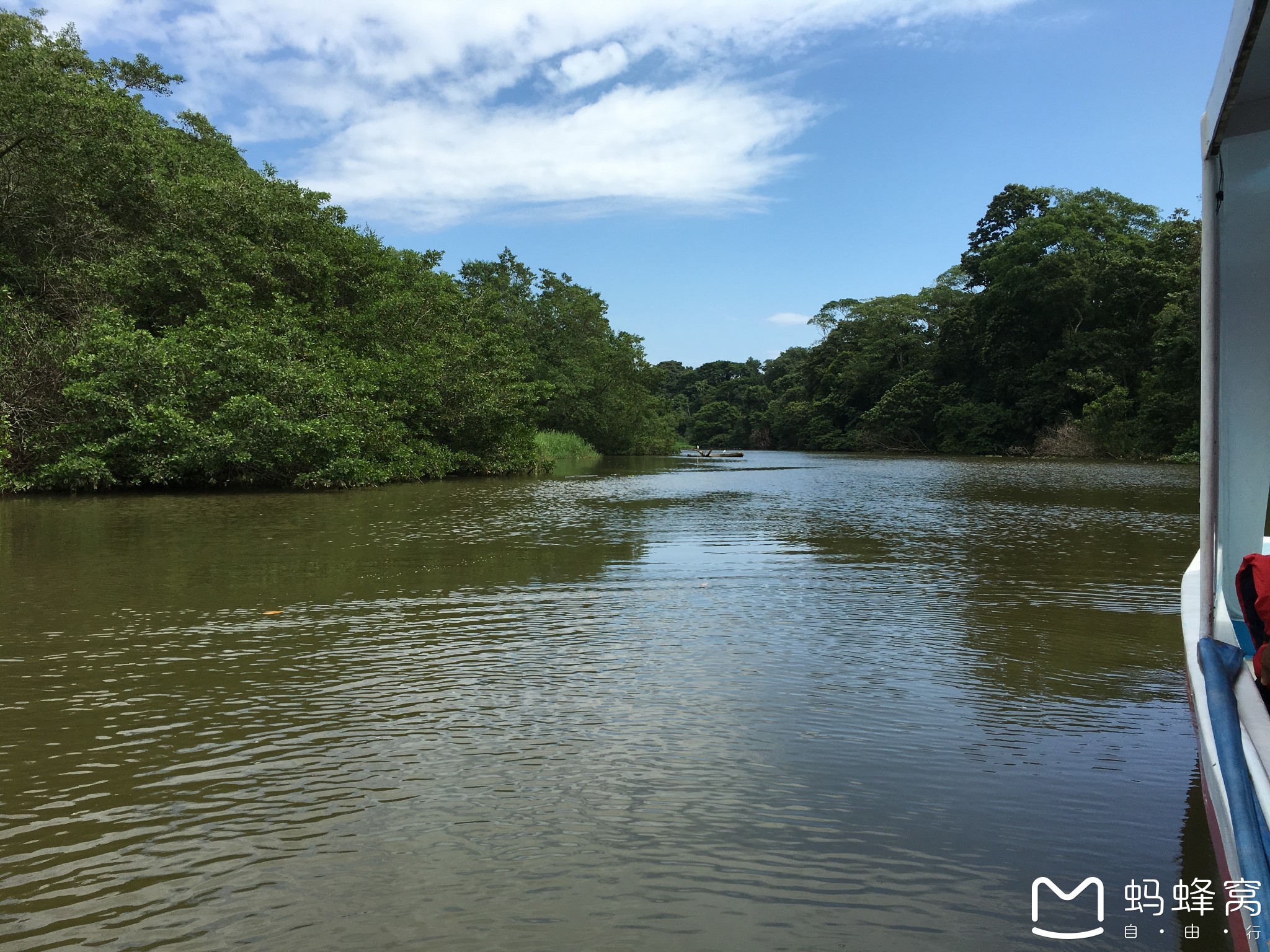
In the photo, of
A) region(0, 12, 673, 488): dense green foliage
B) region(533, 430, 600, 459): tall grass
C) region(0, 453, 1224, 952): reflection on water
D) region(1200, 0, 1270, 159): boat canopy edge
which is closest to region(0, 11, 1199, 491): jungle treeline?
region(0, 12, 673, 488): dense green foliage

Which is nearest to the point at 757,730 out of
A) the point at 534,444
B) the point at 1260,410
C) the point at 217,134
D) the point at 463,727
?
the point at 463,727

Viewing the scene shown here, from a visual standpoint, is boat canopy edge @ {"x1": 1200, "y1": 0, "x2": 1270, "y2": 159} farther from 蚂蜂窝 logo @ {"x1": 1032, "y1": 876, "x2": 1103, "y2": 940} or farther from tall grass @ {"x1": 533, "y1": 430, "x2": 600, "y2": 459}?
tall grass @ {"x1": 533, "y1": 430, "x2": 600, "y2": 459}

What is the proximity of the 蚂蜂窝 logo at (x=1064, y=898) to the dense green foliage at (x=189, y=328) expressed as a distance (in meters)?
15.6

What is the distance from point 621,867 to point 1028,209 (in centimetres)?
6457

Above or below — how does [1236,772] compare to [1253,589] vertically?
below

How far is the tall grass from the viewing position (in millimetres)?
35206

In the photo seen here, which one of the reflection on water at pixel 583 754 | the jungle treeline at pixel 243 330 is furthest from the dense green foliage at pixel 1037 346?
the reflection on water at pixel 583 754

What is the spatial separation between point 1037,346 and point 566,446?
2755 centimetres

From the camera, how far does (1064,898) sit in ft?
7.88

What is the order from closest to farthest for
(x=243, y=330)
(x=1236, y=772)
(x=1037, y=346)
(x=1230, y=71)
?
1. (x=1236, y=772)
2. (x=1230, y=71)
3. (x=243, y=330)
4. (x=1037, y=346)

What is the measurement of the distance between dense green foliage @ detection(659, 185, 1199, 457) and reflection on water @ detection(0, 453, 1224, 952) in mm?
34404

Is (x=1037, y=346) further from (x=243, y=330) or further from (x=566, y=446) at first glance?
(x=243, y=330)

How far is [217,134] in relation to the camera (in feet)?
97.9

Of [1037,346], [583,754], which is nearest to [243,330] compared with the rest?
[583,754]
